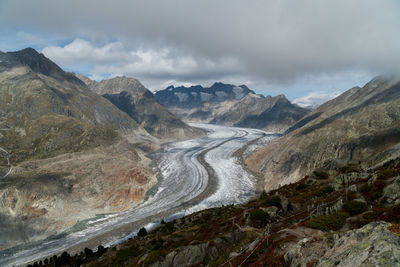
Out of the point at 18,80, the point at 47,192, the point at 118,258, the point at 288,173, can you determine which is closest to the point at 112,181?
the point at 47,192

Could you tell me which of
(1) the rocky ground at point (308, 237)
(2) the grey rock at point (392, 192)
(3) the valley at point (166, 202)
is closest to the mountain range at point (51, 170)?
(3) the valley at point (166, 202)

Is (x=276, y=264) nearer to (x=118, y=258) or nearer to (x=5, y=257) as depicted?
(x=118, y=258)

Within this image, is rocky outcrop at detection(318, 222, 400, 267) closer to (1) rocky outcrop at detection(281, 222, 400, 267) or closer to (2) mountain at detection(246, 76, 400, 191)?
(1) rocky outcrop at detection(281, 222, 400, 267)

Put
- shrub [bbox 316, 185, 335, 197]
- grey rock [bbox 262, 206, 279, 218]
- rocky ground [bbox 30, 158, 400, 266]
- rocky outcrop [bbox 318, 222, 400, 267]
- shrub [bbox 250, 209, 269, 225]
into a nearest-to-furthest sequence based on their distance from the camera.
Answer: rocky outcrop [bbox 318, 222, 400, 267] < rocky ground [bbox 30, 158, 400, 266] < shrub [bbox 250, 209, 269, 225] < grey rock [bbox 262, 206, 279, 218] < shrub [bbox 316, 185, 335, 197]

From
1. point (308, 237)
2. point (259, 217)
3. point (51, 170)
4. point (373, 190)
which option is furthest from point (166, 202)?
point (308, 237)

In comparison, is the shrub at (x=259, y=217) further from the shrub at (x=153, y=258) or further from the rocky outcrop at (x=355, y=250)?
the rocky outcrop at (x=355, y=250)

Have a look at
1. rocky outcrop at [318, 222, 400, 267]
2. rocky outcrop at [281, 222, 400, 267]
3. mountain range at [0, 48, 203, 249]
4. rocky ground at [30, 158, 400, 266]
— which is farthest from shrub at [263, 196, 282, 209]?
mountain range at [0, 48, 203, 249]

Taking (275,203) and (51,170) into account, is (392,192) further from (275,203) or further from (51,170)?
(51,170)
